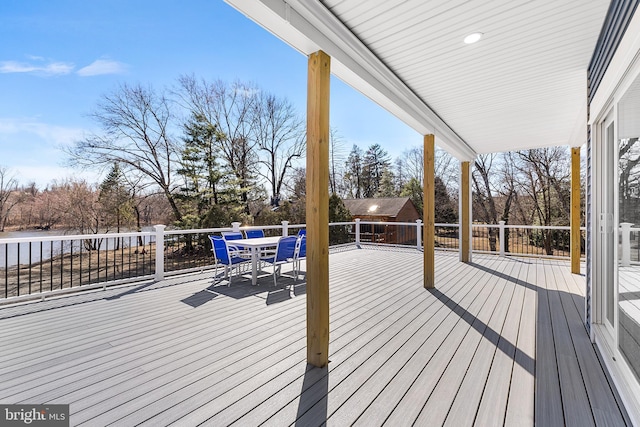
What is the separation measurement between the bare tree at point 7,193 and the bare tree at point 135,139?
174cm

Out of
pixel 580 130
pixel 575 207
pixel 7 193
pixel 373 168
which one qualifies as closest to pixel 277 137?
pixel 373 168

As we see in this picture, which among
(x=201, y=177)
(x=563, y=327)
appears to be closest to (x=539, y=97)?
(x=563, y=327)

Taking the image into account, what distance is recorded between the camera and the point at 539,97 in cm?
387

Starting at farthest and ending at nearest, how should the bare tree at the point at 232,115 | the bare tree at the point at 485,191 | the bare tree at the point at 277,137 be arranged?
the bare tree at the point at 485,191, the bare tree at the point at 277,137, the bare tree at the point at 232,115

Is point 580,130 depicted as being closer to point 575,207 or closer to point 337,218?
point 575,207

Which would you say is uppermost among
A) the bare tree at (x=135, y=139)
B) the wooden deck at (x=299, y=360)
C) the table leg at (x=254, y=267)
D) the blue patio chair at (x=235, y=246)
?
the bare tree at (x=135, y=139)

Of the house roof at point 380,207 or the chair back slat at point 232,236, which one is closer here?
the chair back slat at point 232,236

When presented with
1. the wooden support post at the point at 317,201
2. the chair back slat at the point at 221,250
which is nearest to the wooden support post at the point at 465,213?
the chair back slat at the point at 221,250

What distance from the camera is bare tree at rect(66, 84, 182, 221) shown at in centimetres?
1124

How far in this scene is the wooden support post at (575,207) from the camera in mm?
5461

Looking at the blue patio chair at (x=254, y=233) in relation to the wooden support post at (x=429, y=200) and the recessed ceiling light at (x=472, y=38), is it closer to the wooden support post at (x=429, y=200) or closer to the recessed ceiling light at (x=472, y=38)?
the wooden support post at (x=429, y=200)

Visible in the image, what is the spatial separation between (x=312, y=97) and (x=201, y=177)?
11.3 metres

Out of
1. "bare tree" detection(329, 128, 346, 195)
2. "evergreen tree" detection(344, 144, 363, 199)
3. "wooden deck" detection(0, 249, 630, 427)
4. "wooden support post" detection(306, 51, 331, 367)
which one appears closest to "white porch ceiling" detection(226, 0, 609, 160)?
"wooden support post" detection(306, 51, 331, 367)

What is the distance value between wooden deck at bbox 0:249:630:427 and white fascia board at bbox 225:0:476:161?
2.51 m
